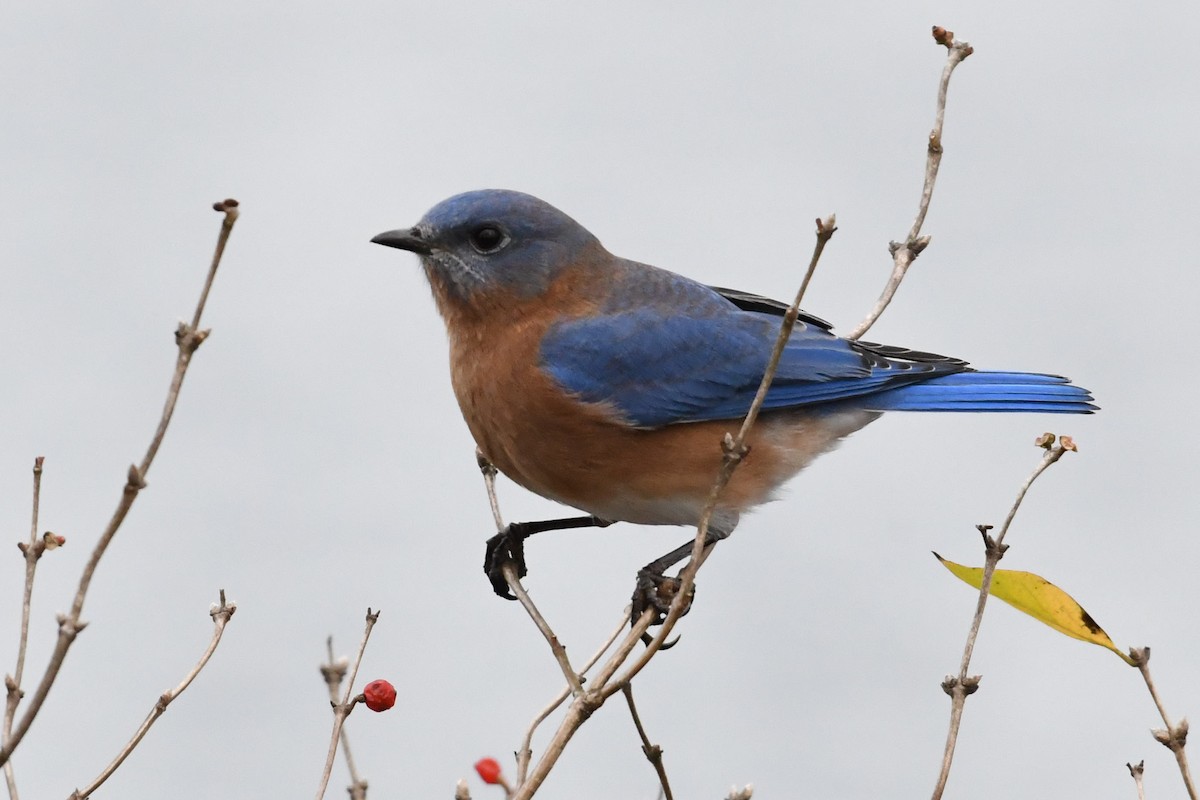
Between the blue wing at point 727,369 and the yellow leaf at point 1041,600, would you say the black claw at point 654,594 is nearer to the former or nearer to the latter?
the blue wing at point 727,369

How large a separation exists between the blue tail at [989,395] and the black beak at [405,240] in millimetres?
1436

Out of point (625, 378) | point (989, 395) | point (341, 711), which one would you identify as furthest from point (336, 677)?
point (989, 395)

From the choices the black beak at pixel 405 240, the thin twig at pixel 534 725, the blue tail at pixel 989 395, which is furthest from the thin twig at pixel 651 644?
the blue tail at pixel 989 395

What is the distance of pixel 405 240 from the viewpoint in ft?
13.0

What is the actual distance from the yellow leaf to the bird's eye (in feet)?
6.20

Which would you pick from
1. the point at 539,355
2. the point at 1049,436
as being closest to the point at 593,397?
the point at 539,355

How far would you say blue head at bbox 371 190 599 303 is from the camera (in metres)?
4.03

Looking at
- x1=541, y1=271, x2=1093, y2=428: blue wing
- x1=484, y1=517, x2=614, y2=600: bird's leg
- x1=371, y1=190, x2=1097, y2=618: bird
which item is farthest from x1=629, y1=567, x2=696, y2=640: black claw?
x1=541, y1=271, x2=1093, y2=428: blue wing

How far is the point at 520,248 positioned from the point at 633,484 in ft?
2.62

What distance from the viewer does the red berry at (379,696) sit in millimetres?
2873

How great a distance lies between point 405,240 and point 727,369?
101 centimetres

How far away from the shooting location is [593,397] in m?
3.98

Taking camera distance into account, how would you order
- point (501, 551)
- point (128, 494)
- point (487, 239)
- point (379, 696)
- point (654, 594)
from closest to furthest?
point (128, 494) < point (379, 696) < point (654, 594) < point (501, 551) < point (487, 239)

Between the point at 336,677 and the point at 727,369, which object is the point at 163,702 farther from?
the point at 727,369
